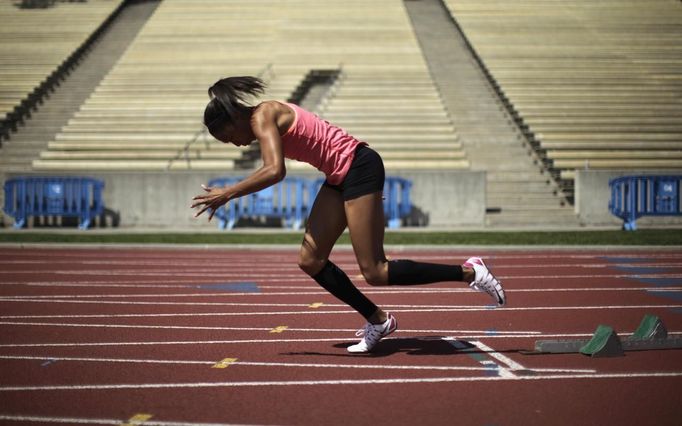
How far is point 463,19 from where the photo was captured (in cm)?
2944

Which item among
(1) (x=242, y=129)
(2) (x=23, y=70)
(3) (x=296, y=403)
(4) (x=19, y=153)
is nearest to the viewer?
(3) (x=296, y=403)

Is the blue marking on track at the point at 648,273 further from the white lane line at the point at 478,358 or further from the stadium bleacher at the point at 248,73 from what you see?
the stadium bleacher at the point at 248,73

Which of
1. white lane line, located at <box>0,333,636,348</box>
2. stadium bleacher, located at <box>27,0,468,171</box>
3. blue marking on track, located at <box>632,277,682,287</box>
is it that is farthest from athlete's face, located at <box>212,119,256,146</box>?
stadium bleacher, located at <box>27,0,468,171</box>

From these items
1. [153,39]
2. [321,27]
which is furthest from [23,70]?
[321,27]

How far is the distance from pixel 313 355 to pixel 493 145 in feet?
58.8

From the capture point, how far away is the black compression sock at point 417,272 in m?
4.76

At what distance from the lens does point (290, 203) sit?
1905cm

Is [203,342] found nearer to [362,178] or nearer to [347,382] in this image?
[347,382]

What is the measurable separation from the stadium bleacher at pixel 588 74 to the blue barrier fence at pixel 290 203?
4394mm

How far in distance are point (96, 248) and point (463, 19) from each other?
20.0 metres

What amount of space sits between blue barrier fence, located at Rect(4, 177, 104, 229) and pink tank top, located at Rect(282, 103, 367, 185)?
15709 mm

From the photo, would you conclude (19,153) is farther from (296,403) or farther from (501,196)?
(296,403)

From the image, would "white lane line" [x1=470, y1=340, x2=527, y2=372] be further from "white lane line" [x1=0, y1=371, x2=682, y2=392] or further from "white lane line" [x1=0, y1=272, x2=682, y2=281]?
"white lane line" [x1=0, y1=272, x2=682, y2=281]

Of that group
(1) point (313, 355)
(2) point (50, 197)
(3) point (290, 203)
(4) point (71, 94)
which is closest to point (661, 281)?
(1) point (313, 355)
